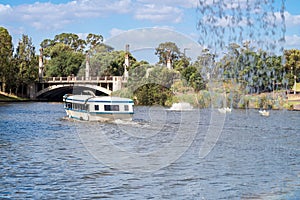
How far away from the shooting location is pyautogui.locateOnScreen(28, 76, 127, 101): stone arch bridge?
4289 inches

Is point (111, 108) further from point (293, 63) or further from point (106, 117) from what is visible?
point (293, 63)

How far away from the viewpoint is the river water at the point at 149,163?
2086cm

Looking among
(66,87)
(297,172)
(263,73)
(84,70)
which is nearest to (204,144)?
(297,172)

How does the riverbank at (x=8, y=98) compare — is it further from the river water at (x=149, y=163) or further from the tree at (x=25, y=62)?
the river water at (x=149, y=163)

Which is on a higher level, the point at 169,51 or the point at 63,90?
the point at 169,51

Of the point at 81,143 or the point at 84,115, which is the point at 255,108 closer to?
the point at 84,115

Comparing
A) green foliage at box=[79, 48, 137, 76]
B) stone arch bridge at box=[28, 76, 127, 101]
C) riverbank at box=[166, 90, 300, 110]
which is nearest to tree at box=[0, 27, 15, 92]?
stone arch bridge at box=[28, 76, 127, 101]

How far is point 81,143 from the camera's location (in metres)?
36.1

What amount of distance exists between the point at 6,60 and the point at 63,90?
57.3 ft

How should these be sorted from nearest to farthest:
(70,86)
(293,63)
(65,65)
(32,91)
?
(70,86), (293,63), (32,91), (65,65)

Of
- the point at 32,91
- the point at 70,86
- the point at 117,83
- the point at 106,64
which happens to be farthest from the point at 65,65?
the point at 117,83

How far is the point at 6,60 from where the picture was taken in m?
112

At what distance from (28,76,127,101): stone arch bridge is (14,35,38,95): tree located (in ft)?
12.9

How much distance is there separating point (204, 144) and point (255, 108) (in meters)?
49.7
